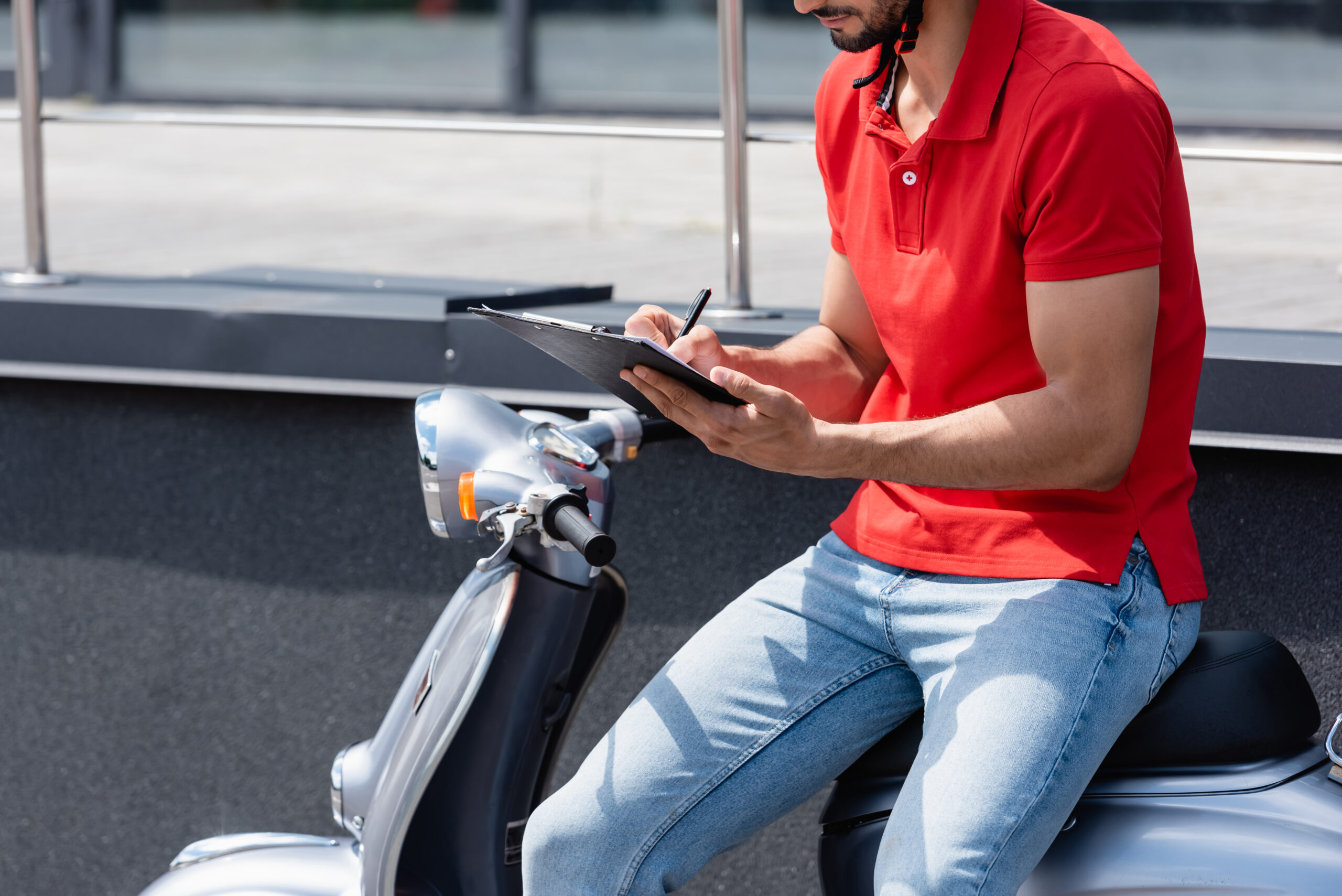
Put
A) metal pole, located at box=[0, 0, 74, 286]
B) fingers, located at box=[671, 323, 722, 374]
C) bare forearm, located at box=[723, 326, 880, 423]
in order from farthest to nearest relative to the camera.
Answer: metal pole, located at box=[0, 0, 74, 286]
bare forearm, located at box=[723, 326, 880, 423]
fingers, located at box=[671, 323, 722, 374]

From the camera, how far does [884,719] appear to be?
1741mm

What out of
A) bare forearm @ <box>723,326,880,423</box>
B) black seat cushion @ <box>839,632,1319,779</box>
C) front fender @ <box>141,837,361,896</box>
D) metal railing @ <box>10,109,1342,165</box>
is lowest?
front fender @ <box>141,837,361,896</box>

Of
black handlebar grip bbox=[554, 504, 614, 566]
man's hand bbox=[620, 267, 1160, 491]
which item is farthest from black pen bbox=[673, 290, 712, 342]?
black handlebar grip bbox=[554, 504, 614, 566]

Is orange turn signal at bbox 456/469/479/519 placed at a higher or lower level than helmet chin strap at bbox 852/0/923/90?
lower

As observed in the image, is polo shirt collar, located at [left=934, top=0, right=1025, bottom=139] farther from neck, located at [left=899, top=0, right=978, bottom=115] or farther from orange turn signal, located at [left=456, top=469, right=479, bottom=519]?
orange turn signal, located at [left=456, top=469, right=479, bottom=519]

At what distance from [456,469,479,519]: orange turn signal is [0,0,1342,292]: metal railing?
30.0 inches

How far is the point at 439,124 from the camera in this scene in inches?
106

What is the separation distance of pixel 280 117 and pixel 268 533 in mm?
765

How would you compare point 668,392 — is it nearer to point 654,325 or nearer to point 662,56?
point 654,325

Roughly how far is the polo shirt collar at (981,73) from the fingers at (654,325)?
389 mm

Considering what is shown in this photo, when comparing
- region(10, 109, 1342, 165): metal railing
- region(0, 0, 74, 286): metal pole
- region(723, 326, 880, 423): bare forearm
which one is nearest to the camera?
region(723, 326, 880, 423): bare forearm

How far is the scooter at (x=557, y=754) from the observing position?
1.55 metres

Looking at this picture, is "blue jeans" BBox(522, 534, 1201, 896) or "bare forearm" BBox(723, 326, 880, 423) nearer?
"blue jeans" BBox(522, 534, 1201, 896)

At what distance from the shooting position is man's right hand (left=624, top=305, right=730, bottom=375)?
68.2 inches
